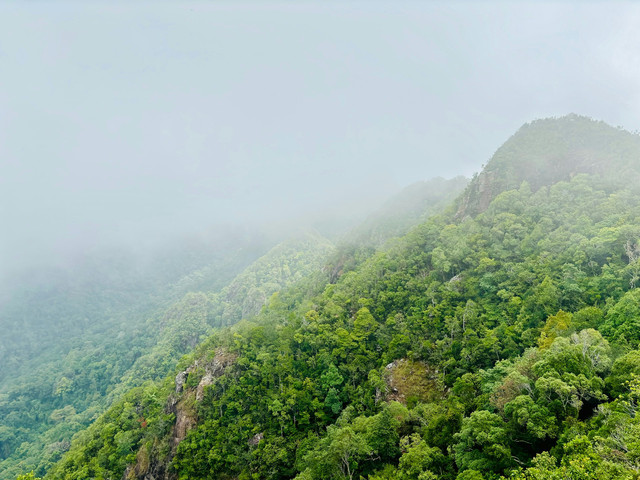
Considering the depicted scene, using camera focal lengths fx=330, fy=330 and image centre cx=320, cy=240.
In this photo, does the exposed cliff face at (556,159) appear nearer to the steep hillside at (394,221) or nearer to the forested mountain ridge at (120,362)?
the steep hillside at (394,221)

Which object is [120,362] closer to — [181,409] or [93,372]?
[93,372]

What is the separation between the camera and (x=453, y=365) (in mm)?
50312

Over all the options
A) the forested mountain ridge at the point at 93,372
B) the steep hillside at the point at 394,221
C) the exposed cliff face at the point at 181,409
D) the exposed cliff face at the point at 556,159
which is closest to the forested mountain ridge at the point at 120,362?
the forested mountain ridge at the point at 93,372

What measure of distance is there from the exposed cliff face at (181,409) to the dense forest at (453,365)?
0.93ft

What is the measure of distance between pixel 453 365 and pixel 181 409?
49.5 metres

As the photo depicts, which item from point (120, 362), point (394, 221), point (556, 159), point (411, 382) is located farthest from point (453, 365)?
point (120, 362)

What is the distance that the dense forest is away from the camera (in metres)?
28.7

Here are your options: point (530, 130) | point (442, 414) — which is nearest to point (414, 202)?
point (530, 130)

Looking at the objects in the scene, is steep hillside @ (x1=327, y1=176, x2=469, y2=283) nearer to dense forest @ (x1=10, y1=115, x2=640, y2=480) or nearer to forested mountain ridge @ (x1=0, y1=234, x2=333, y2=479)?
dense forest @ (x1=10, y1=115, x2=640, y2=480)

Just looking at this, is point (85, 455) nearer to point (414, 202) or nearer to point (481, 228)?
point (481, 228)

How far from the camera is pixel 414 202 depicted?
16938 cm

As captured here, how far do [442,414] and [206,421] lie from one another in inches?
1563

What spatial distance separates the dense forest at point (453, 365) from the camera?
28.7 meters

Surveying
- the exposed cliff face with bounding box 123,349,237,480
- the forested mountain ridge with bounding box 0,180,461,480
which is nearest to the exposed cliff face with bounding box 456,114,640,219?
the forested mountain ridge with bounding box 0,180,461,480
